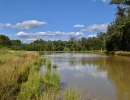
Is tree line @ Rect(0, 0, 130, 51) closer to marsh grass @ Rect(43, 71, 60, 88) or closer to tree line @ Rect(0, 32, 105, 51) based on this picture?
tree line @ Rect(0, 32, 105, 51)

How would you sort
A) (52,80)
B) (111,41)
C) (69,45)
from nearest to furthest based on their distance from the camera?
(52,80) < (111,41) < (69,45)

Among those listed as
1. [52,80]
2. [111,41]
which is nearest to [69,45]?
[111,41]

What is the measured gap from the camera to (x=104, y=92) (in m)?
8.43

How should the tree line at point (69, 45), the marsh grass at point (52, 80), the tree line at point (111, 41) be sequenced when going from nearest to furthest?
the marsh grass at point (52, 80) < the tree line at point (111, 41) < the tree line at point (69, 45)

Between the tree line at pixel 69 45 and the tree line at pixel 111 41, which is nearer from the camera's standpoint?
the tree line at pixel 111 41

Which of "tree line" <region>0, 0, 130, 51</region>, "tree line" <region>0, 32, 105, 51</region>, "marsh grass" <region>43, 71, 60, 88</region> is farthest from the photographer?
"tree line" <region>0, 32, 105, 51</region>

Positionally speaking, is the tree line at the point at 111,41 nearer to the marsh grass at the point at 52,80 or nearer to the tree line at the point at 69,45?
the tree line at the point at 69,45

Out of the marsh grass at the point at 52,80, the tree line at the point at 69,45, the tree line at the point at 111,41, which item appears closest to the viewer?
the marsh grass at the point at 52,80

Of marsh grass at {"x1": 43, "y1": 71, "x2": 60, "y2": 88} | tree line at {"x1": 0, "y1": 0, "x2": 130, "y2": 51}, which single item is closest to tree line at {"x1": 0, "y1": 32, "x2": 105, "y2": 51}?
tree line at {"x1": 0, "y1": 0, "x2": 130, "y2": 51}

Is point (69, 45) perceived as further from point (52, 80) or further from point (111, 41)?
point (52, 80)

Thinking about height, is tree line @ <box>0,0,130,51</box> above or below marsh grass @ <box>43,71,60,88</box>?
above

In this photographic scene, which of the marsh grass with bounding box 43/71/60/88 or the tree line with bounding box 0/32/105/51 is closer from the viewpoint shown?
the marsh grass with bounding box 43/71/60/88

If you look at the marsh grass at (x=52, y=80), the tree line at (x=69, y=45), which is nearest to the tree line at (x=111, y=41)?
the tree line at (x=69, y=45)

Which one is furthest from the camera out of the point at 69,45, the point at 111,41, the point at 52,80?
the point at 69,45
